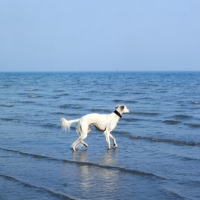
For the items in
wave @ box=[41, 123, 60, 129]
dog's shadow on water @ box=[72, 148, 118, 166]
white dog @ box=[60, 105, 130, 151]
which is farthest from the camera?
wave @ box=[41, 123, 60, 129]

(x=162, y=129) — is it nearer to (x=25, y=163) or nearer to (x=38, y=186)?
(x=25, y=163)

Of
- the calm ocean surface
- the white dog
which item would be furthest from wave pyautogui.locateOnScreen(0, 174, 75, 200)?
the white dog

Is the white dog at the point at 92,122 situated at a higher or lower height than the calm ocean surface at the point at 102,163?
higher

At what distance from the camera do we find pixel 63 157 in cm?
1111

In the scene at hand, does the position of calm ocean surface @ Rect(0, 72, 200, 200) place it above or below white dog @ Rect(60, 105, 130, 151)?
below

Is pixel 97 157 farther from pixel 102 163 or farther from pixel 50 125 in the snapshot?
pixel 50 125

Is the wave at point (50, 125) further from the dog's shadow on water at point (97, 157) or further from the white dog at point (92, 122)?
the dog's shadow on water at point (97, 157)

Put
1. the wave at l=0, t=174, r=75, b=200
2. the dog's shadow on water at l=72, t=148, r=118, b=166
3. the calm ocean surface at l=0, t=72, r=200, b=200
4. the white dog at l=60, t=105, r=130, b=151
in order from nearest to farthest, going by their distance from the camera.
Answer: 1. the wave at l=0, t=174, r=75, b=200
2. the calm ocean surface at l=0, t=72, r=200, b=200
3. the dog's shadow on water at l=72, t=148, r=118, b=166
4. the white dog at l=60, t=105, r=130, b=151

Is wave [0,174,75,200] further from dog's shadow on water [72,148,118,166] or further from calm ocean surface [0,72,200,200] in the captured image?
dog's shadow on water [72,148,118,166]

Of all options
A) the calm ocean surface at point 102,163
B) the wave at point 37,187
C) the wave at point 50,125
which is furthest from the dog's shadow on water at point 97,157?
the wave at point 50,125

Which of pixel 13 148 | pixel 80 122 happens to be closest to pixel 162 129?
pixel 80 122

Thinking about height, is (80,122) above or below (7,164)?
above

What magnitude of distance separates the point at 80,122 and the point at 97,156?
1.23 m

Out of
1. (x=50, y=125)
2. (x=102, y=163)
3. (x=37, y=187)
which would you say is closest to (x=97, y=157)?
(x=102, y=163)
